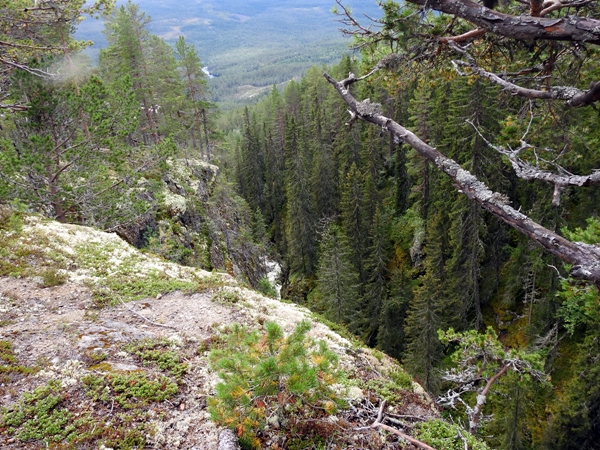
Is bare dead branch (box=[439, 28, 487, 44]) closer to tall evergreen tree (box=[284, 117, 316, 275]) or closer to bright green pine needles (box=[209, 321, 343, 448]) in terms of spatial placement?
bright green pine needles (box=[209, 321, 343, 448])

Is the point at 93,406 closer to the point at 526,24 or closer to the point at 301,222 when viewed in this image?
the point at 526,24

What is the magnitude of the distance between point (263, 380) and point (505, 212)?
3.05 meters

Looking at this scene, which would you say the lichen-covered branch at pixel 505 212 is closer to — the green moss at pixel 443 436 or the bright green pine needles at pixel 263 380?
the green moss at pixel 443 436

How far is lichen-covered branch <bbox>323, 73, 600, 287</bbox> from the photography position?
10.5 ft

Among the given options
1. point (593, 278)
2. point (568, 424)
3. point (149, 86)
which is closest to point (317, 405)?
point (593, 278)

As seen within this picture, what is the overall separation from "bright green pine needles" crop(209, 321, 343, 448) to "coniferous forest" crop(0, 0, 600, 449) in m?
2.00

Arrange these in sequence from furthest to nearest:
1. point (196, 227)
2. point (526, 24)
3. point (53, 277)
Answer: point (196, 227) < point (53, 277) < point (526, 24)

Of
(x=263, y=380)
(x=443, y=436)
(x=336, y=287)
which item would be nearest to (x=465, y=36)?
(x=263, y=380)

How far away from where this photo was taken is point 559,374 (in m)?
18.5

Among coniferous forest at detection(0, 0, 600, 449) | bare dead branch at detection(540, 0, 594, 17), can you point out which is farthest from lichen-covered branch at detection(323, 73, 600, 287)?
bare dead branch at detection(540, 0, 594, 17)

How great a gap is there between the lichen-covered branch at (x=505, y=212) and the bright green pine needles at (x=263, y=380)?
2377 millimetres

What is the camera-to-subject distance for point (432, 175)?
96.4ft

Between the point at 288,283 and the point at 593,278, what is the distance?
39129 millimetres

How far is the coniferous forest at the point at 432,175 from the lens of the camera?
4.74 m
